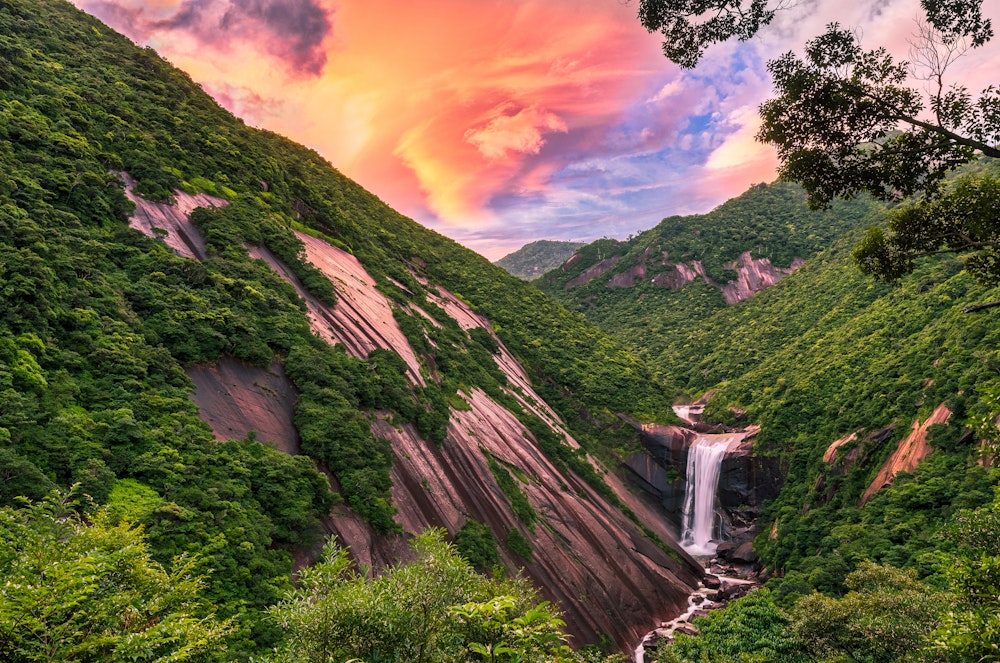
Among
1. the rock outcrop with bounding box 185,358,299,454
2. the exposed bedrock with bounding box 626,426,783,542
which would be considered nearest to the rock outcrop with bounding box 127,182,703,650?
the rock outcrop with bounding box 185,358,299,454

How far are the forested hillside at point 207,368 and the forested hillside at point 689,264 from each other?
2040 inches

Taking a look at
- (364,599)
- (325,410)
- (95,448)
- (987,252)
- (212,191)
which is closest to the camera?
(364,599)

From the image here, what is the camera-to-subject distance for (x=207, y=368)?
67.4 feet

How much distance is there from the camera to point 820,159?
1136 cm

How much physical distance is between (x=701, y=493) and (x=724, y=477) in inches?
113

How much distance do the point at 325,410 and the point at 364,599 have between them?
1572 centimetres

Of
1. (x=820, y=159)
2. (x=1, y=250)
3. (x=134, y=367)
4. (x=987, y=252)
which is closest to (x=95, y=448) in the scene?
(x=134, y=367)

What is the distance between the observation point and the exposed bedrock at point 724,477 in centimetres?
4666

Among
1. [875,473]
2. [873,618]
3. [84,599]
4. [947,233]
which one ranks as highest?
[947,233]

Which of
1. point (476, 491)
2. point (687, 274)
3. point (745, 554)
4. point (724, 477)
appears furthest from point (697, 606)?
point (687, 274)

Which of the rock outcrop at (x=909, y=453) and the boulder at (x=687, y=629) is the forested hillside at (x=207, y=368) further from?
the rock outcrop at (x=909, y=453)

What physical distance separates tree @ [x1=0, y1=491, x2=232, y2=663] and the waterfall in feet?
157

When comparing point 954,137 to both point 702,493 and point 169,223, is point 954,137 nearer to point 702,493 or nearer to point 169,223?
point 169,223

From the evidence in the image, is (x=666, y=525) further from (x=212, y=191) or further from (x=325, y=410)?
(x=212, y=191)
